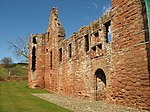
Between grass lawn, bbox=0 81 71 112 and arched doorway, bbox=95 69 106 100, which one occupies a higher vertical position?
arched doorway, bbox=95 69 106 100

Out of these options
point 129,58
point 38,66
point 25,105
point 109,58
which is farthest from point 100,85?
point 38,66

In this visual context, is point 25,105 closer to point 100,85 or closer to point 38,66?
point 100,85

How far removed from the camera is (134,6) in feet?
31.6

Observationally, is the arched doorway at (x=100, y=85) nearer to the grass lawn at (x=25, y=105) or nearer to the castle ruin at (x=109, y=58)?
the castle ruin at (x=109, y=58)

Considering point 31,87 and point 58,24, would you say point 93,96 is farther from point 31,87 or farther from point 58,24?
point 31,87

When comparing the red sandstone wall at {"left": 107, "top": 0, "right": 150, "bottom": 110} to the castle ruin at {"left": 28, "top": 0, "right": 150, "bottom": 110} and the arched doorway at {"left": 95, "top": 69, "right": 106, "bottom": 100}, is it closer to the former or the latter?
Result: the castle ruin at {"left": 28, "top": 0, "right": 150, "bottom": 110}

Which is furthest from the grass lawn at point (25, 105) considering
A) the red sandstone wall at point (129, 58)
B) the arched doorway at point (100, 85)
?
the arched doorway at point (100, 85)

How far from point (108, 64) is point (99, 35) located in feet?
6.96

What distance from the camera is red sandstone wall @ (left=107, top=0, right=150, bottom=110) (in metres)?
8.90

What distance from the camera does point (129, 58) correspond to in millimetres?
9805

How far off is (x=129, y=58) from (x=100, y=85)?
3946mm

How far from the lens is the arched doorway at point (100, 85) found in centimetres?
1300

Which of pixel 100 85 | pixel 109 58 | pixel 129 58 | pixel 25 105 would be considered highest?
pixel 109 58

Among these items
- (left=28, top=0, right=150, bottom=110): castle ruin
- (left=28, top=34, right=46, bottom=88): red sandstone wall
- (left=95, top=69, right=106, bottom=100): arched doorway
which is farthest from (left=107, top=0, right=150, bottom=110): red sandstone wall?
(left=28, top=34, right=46, bottom=88): red sandstone wall
